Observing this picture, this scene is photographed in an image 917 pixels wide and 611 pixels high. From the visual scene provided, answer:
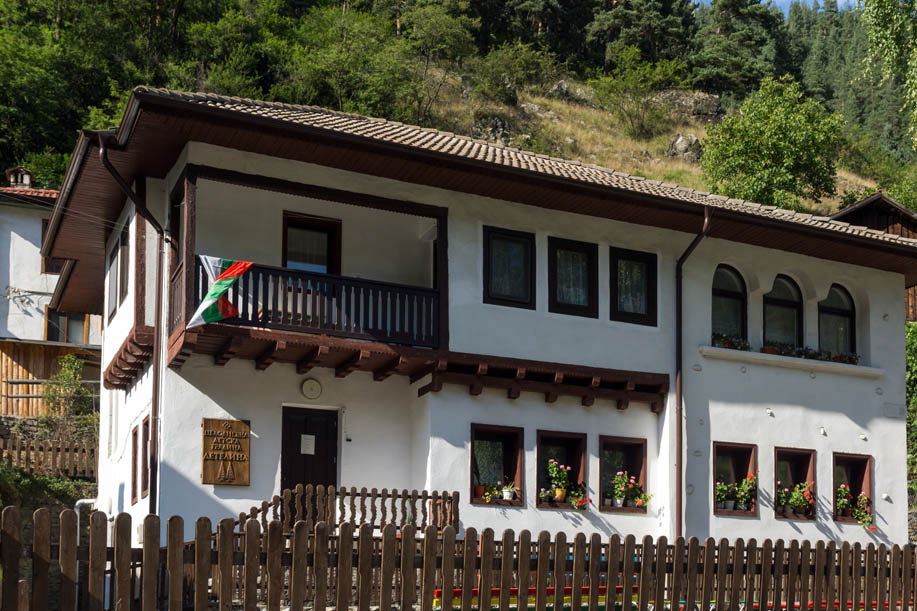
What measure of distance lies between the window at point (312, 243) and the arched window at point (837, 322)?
9577 mm

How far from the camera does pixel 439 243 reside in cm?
1836

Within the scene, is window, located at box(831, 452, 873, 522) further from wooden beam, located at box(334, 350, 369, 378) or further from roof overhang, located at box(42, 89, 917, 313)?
wooden beam, located at box(334, 350, 369, 378)

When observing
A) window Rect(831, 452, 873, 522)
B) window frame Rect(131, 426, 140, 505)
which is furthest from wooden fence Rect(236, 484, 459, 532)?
window Rect(831, 452, 873, 522)

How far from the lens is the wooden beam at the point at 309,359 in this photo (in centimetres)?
1686

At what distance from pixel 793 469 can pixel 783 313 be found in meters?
2.86

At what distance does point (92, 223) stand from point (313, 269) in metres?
5.16

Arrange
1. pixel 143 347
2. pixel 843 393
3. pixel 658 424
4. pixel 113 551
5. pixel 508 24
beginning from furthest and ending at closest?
pixel 508 24 → pixel 843 393 → pixel 658 424 → pixel 143 347 → pixel 113 551

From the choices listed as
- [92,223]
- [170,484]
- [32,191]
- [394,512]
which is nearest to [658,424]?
[394,512]

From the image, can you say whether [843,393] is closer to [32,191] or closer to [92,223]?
[92,223]

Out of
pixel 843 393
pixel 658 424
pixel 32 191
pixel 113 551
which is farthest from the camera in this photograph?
pixel 32 191

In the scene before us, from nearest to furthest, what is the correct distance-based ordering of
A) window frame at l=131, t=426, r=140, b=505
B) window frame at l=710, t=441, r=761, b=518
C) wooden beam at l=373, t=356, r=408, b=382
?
wooden beam at l=373, t=356, r=408, b=382, window frame at l=131, t=426, r=140, b=505, window frame at l=710, t=441, r=761, b=518

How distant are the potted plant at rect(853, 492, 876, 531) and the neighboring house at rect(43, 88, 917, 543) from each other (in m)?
0.18

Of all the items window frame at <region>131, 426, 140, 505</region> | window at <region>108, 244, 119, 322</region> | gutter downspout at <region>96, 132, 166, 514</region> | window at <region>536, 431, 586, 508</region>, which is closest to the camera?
gutter downspout at <region>96, 132, 166, 514</region>

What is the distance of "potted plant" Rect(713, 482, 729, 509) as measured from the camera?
20.2 metres
